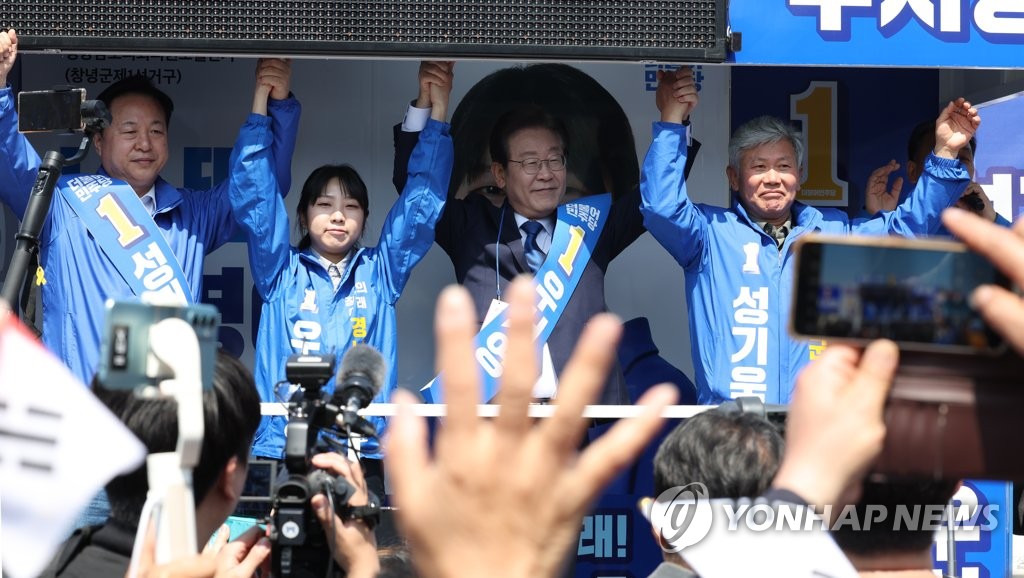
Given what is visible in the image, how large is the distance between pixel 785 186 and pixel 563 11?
1208mm

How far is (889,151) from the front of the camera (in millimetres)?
6367

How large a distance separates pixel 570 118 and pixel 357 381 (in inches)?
142

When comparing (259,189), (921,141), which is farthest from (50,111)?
(921,141)

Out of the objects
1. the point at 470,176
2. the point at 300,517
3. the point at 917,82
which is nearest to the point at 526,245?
the point at 470,176

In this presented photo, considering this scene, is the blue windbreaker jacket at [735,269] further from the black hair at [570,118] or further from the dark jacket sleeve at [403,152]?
the black hair at [570,118]

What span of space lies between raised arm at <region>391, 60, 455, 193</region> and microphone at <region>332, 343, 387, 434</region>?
2328 millimetres

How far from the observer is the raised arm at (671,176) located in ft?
16.6

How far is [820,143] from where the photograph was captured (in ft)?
20.9

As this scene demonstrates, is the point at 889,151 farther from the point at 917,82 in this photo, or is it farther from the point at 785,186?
the point at 785,186

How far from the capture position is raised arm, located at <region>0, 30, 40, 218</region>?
4.71 metres

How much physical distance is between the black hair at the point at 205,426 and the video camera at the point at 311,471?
27cm

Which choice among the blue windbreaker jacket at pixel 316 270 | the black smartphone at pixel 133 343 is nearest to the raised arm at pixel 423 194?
the blue windbreaker jacket at pixel 316 270

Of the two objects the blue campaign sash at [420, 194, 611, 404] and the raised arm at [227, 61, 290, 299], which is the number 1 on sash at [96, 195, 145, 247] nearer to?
the raised arm at [227, 61, 290, 299]

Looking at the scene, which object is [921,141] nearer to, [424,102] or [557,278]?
[557,278]
